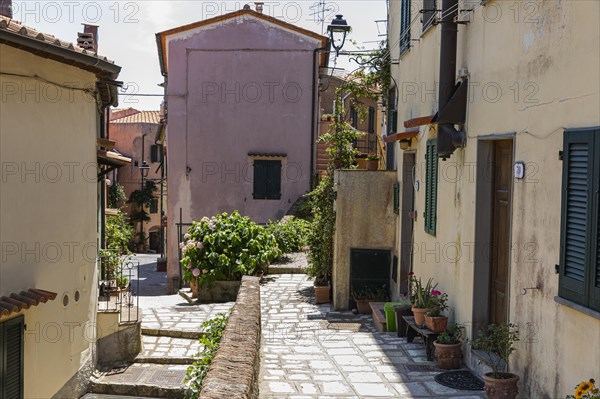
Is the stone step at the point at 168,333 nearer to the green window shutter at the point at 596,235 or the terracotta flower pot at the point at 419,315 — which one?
the terracotta flower pot at the point at 419,315

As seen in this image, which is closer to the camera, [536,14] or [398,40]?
[536,14]

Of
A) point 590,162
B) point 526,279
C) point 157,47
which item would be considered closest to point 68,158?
point 526,279

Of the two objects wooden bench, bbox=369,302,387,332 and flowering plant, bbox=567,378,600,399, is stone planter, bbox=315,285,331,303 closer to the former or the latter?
wooden bench, bbox=369,302,387,332

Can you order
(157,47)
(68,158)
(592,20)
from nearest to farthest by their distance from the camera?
(592,20) → (68,158) → (157,47)

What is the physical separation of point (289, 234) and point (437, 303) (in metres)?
10.5

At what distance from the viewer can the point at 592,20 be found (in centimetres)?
549

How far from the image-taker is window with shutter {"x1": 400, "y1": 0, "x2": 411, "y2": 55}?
13.0 metres

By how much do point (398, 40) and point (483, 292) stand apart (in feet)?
23.3

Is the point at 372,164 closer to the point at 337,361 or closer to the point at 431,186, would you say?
the point at 431,186

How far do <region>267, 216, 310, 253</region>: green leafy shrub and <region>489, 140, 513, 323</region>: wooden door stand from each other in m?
10.9

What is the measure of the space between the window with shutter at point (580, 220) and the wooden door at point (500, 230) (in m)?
1.95

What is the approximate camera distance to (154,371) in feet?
42.3

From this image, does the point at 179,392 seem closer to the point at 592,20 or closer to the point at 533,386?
the point at 533,386

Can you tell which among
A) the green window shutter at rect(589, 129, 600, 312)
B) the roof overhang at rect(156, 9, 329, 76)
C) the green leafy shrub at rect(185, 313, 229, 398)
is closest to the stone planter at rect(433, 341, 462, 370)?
the green leafy shrub at rect(185, 313, 229, 398)
